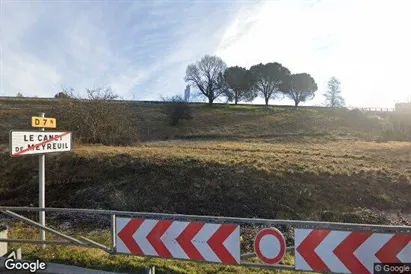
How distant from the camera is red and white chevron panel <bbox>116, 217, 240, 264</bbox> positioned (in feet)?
13.8

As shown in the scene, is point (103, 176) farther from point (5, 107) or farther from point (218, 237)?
point (5, 107)

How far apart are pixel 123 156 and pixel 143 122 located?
101 ft

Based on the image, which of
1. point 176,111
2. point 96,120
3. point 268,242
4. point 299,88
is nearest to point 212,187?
point 268,242

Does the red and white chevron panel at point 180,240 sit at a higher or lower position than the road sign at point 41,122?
lower

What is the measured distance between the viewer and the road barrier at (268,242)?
149 inches

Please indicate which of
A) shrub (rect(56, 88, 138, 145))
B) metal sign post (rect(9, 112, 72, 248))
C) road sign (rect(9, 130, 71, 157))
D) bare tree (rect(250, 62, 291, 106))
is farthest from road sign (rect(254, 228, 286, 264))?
bare tree (rect(250, 62, 291, 106))

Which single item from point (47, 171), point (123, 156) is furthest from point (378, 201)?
point (47, 171)

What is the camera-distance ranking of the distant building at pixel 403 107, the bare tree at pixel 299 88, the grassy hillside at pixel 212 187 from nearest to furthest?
the grassy hillside at pixel 212 187, the distant building at pixel 403 107, the bare tree at pixel 299 88

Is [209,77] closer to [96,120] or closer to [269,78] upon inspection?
[269,78]

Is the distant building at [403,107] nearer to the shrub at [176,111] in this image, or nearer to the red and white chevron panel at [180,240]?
the shrub at [176,111]


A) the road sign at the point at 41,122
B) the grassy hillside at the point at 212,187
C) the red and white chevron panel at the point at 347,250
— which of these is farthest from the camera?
the grassy hillside at the point at 212,187

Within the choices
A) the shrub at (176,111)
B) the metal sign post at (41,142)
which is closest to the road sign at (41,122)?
the metal sign post at (41,142)

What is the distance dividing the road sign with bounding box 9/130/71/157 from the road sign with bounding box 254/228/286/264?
4.24 meters

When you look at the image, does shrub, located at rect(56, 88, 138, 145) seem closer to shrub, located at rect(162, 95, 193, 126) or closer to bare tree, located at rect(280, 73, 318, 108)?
shrub, located at rect(162, 95, 193, 126)
